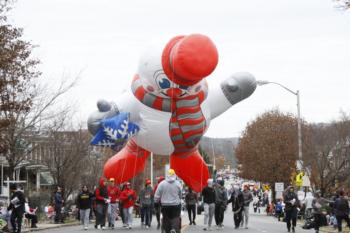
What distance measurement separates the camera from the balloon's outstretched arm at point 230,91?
18641 millimetres

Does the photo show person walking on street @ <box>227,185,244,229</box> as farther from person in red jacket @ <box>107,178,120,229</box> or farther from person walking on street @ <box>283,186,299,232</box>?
person in red jacket @ <box>107,178,120,229</box>

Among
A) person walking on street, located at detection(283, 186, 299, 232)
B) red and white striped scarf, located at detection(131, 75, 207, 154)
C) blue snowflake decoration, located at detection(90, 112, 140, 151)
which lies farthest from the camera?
person walking on street, located at detection(283, 186, 299, 232)

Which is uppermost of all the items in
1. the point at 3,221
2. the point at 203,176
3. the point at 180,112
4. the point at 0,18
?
the point at 0,18

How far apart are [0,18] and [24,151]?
1701cm

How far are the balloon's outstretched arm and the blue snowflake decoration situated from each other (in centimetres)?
224

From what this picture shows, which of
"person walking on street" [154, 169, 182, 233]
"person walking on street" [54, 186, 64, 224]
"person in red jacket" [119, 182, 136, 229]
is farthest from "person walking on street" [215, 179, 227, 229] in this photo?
"person walking on street" [54, 186, 64, 224]

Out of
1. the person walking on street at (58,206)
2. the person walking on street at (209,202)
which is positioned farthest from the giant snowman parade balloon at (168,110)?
the person walking on street at (58,206)

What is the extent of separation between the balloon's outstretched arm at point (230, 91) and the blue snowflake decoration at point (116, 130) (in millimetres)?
2242

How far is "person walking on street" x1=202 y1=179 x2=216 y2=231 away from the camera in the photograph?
2112cm

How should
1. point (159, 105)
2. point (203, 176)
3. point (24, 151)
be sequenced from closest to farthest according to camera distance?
point (159, 105), point (203, 176), point (24, 151)

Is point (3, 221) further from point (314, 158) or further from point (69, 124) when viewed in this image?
point (314, 158)

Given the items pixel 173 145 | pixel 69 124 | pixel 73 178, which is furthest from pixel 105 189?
pixel 69 124

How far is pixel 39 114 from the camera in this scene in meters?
32.4

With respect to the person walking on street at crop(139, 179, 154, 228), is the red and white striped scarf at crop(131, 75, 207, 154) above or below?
above
